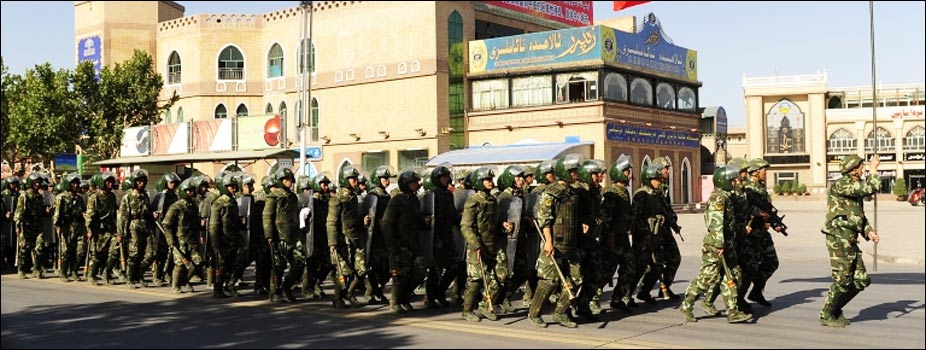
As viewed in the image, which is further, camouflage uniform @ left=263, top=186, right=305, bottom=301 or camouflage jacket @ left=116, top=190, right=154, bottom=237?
camouflage jacket @ left=116, top=190, right=154, bottom=237

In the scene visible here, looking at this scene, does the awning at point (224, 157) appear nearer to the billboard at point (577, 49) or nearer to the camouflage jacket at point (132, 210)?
the camouflage jacket at point (132, 210)

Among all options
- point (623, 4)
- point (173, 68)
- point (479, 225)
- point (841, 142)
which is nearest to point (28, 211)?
point (479, 225)

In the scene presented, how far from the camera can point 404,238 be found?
10.8m

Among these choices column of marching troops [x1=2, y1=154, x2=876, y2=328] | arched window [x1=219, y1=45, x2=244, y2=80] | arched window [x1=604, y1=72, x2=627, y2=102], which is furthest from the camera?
arched window [x1=219, y1=45, x2=244, y2=80]

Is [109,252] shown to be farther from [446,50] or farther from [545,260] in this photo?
[446,50]

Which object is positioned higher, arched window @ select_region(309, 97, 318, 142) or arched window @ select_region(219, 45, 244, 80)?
arched window @ select_region(219, 45, 244, 80)

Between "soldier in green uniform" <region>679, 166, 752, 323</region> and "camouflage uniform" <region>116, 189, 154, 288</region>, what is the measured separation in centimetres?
844

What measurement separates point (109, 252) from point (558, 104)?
2858cm

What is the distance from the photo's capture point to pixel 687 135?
153ft

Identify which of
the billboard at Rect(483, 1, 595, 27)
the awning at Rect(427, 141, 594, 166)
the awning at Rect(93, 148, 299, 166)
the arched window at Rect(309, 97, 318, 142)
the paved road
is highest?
the billboard at Rect(483, 1, 595, 27)

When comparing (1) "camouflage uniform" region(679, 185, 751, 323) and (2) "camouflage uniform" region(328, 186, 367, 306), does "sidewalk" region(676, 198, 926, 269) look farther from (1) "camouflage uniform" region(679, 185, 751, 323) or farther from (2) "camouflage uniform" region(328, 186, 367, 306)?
(2) "camouflage uniform" region(328, 186, 367, 306)

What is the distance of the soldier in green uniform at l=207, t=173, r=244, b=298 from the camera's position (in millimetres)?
12711

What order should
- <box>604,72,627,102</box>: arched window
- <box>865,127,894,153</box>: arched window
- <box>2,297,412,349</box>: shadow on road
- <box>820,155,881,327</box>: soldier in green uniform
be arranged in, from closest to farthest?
1. <box>2,297,412,349</box>: shadow on road
2. <box>820,155,881,327</box>: soldier in green uniform
3. <box>604,72,627,102</box>: arched window
4. <box>865,127,894,153</box>: arched window

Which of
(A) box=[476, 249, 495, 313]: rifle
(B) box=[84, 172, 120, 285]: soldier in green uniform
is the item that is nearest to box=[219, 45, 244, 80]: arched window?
(B) box=[84, 172, 120, 285]: soldier in green uniform
